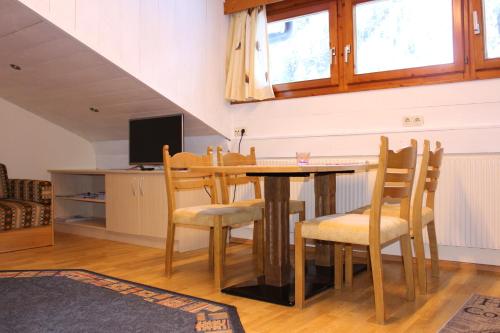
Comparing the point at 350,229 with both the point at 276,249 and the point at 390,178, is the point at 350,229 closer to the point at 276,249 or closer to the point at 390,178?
the point at 390,178

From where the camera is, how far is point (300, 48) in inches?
153

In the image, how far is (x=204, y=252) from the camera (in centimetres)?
364

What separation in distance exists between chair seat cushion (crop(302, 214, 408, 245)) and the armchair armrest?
2795 mm

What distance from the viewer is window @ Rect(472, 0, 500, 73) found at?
296 cm

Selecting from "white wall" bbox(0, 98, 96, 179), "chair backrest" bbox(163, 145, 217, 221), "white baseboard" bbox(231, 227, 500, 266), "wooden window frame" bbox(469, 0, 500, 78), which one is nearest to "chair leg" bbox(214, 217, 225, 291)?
"chair backrest" bbox(163, 145, 217, 221)

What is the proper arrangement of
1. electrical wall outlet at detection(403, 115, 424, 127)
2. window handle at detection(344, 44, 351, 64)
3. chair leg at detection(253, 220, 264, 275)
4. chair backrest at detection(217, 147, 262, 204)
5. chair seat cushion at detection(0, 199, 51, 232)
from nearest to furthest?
chair leg at detection(253, 220, 264, 275) < chair backrest at detection(217, 147, 262, 204) < electrical wall outlet at detection(403, 115, 424, 127) < window handle at detection(344, 44, 351, 64) < chair seat cushion at detection(0, 199, 51, 232)

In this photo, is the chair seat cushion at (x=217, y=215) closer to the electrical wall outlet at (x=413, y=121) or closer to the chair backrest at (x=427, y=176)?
the chair backrest at (x=427, y=176)

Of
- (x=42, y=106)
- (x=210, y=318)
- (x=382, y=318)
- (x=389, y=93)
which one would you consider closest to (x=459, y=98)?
(x=389, y=93)

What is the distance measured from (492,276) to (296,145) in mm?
1690

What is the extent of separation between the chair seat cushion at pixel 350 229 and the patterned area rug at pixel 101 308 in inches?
21.4

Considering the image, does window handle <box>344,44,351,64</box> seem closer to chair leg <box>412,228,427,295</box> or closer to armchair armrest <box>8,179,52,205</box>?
chair leg <box>412,228,427,295</box>

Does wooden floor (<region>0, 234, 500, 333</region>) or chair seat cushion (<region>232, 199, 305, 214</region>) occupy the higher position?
chair seat cushion (<region>232, 199, 305, 214</region>)

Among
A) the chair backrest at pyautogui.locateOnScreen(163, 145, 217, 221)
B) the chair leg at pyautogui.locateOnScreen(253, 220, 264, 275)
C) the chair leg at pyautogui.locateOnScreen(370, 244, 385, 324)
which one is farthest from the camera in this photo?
the chair leg at pyautogui.locateOnScreen(253, 220, 264, 275)

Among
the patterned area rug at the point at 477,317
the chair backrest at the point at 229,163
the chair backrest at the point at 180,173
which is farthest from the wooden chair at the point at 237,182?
the patterned area rug at the point at 477,317
